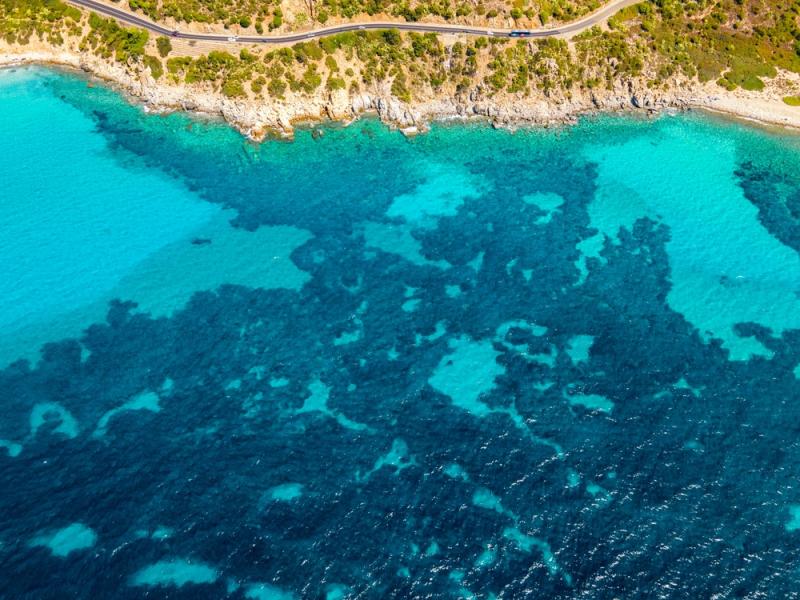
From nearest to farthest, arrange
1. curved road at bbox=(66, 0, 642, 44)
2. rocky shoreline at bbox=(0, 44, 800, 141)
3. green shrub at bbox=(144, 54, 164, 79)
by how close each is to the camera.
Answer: rocky shoreline at bbox=(0, 44, 800, 141) < green shrub at bbox=(144, 54, 164, 79) < curved road at bbox=(66, 0, 642, 44)

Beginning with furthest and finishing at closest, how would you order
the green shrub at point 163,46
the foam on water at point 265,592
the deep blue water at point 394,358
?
the green shrub at point 163,46, the deep blue water at point 394,358, the foam on water at point 265,592

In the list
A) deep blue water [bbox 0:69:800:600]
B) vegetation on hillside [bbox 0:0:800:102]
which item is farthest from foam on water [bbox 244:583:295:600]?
vegetation on hillside [bbox 0:0:800:102]

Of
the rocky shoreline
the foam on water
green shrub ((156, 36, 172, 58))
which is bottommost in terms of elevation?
the foam on water

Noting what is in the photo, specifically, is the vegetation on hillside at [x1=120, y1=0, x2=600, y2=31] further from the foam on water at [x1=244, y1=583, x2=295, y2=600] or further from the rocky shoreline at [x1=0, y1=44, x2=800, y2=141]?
the foam on water at [x1=244, y1=583, x2=295, y2=600]

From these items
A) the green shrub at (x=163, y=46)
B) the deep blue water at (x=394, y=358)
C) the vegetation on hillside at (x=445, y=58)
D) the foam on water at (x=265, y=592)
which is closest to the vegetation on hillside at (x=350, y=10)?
the vegetation on hillside at (x=445, y=58)

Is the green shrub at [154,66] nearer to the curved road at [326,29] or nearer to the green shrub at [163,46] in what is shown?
the green shrub at [163,46]

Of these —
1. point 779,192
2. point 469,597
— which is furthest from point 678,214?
point 469,597

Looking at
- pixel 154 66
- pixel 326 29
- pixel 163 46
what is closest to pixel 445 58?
pixel 326 29
